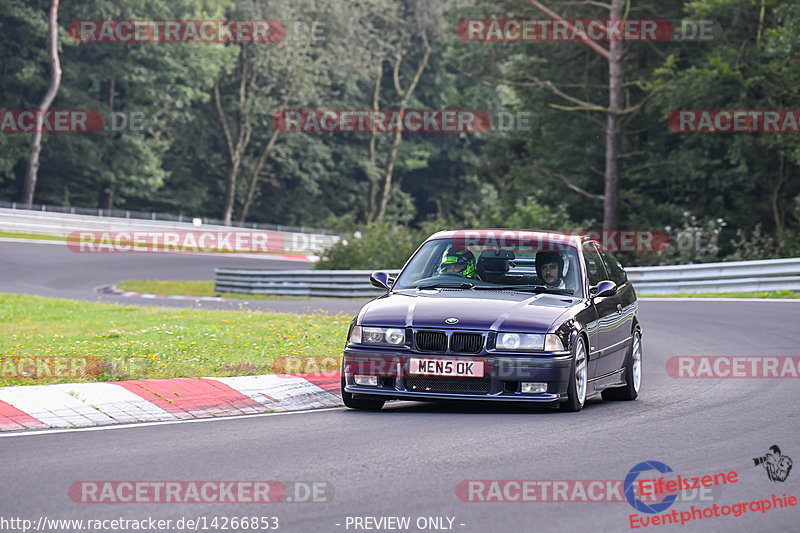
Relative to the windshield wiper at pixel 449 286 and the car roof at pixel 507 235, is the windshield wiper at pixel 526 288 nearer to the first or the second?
the windshield wiper at pixel 449 286

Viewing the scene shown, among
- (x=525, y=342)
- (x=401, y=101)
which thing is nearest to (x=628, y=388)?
(x=525, y=342)

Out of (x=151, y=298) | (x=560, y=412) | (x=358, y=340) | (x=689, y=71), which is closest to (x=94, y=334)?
(x=358, y=340)

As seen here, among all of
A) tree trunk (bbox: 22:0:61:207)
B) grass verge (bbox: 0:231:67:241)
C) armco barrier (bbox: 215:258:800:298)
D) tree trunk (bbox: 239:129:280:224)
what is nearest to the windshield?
armco barrier (bbox: 215:258:800:298)

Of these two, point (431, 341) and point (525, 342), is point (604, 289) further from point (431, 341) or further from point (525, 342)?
point (431, 341)

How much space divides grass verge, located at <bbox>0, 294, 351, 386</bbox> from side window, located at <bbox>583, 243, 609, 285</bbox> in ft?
9.00

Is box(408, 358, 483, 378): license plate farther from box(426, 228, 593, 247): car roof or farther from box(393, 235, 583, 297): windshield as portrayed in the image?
box(426, 228, 593, 247): car roof

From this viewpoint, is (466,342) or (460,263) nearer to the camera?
(466,342)

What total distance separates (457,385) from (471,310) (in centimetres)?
63

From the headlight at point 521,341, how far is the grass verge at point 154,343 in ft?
9.90

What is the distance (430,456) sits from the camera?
7.55 meters

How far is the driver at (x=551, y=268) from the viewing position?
10.7 metres

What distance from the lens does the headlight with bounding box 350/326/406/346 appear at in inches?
375

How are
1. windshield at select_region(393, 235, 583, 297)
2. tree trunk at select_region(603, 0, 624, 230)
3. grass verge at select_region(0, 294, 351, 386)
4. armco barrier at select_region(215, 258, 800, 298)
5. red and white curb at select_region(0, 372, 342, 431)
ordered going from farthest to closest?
1. tree trunk at select_region(603, 0, 624, 230)
2. armco barrier at select_region(215, 258, 800, 298)
3. grass verge at select_region(0, 294, 351, 386)
4. windshield at select_region(393, 235, 583, 297)
5. red and white curb at select_region(0, 372, 342, 431)

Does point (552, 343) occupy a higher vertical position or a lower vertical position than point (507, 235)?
lower
